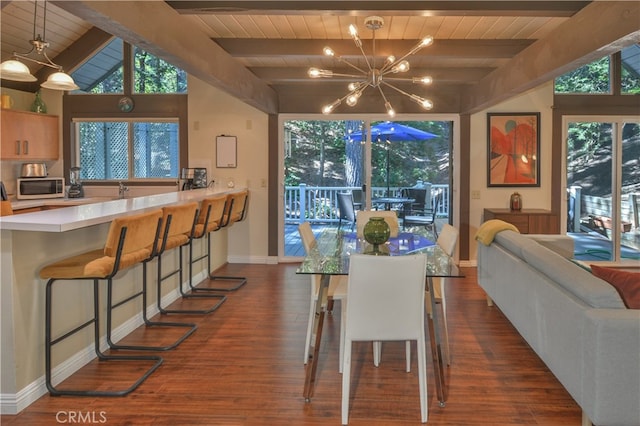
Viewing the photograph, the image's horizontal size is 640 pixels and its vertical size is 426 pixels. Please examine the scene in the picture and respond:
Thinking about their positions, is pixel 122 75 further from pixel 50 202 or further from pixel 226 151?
pixel 50 202

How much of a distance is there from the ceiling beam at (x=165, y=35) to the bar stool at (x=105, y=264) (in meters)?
1.05

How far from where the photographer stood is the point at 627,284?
2.49 meters

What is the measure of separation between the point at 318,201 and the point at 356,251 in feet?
12.8

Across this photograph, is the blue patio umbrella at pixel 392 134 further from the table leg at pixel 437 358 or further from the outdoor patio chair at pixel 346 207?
the table leg at pixel 437 358

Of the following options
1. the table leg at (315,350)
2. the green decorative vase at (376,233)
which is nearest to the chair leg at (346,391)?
the table leg at (315,350)

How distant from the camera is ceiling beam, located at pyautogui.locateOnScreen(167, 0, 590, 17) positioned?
3.38 m

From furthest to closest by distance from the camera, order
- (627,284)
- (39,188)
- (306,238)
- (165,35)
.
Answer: (39,188), (306,238), (165,35), (627,284)

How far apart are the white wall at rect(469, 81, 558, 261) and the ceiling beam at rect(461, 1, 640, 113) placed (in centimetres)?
183

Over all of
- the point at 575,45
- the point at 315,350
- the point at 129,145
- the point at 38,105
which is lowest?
the point at 315,350

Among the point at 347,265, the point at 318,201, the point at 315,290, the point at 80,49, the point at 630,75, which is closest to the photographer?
the point at 347,265

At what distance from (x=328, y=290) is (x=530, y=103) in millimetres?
4650

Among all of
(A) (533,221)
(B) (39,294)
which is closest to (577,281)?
(B) (39,294)

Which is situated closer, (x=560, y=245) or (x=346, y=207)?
(x=560, y=245)

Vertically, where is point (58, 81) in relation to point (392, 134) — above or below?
above
